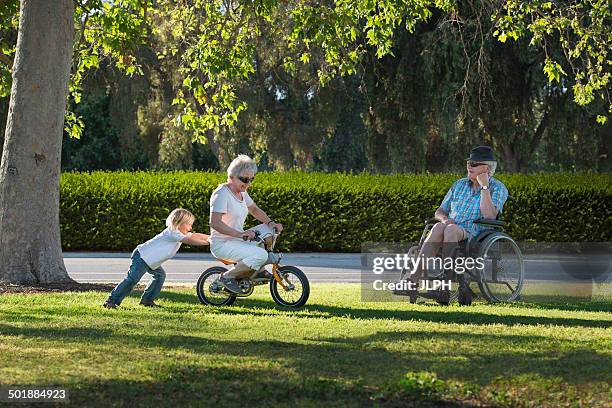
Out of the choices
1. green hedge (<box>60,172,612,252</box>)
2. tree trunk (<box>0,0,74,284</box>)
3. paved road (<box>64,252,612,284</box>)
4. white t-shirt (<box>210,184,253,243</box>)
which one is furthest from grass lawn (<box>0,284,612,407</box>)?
green hedge (<box>60,172,612,252</box>)

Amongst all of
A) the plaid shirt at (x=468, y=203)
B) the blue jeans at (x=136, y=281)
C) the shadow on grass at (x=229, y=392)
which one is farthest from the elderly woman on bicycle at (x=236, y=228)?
the shadow on grass at (x=229, y=392)

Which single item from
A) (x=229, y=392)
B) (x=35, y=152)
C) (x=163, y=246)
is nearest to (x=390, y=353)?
(x=229, y=392)

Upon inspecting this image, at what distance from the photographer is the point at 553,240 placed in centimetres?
2286

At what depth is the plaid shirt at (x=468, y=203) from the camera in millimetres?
10859

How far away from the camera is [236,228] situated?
10.3 metres

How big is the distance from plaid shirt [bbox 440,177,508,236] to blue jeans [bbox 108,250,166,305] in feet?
10.2

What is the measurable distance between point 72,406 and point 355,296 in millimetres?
6636

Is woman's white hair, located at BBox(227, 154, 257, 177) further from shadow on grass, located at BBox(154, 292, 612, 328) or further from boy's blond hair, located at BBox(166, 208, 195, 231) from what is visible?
shadow on grass, located at BBox(154, 292, 612, 328)

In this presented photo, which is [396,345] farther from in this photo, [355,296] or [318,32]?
[318,32]

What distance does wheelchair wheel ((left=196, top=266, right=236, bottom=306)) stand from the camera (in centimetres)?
1065

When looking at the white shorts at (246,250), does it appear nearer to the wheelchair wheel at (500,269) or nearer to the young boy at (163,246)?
the young boy at (163,246)

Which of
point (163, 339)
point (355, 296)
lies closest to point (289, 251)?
point (355, 296)

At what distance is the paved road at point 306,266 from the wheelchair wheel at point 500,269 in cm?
457

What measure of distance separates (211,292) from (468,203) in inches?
113
